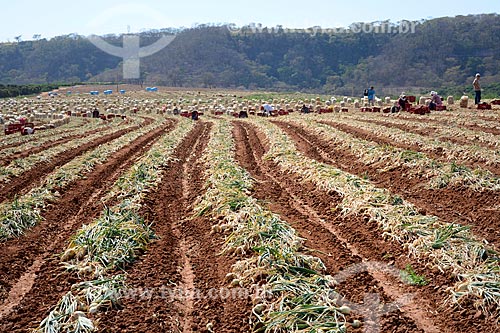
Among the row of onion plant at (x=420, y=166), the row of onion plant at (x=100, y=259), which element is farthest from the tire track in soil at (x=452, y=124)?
the row of onion plant at (x=100, y=259)

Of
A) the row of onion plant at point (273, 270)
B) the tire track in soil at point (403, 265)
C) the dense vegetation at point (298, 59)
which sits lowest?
the tire track in soil at point (403, 265)

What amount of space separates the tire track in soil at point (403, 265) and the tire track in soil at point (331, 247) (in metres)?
0.08

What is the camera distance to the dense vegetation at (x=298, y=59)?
82938 mm

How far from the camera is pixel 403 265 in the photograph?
20.5 ft

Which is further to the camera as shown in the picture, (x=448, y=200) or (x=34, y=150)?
(x=34, y=150)

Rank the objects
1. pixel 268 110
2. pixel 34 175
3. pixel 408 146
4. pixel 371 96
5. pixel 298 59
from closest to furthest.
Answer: pixel 34 175 → pixel 408 146 → pixel 371 96 → pixel 268 110 → pixel 298 59

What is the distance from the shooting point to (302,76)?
108 meters

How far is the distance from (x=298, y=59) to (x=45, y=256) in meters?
112

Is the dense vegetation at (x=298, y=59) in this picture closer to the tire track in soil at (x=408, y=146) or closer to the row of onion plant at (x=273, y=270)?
the tire track in soil at (x=408, y=146)

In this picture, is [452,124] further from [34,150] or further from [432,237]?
[34,150]

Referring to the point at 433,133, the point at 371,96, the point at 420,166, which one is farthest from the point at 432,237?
the point at 371,96

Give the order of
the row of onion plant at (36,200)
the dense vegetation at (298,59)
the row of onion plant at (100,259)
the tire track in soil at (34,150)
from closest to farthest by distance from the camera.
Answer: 1. the row of onion plant at (100,259)
2. the row of onion plant at (36,200)
3. the tire track in soil at (34,150)
4. the dense vegetation at (298,59)

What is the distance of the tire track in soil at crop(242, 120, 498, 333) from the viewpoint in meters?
4.73

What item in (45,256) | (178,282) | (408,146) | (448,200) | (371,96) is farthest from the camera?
(371,96)
